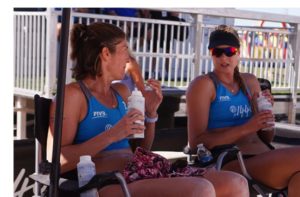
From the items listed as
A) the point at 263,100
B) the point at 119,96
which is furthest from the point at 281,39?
the point at 119,96

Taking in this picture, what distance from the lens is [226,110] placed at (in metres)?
2.96

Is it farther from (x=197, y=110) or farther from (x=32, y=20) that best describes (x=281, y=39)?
(x=197, y=110)

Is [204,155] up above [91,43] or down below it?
below

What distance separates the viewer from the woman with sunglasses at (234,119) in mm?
2715

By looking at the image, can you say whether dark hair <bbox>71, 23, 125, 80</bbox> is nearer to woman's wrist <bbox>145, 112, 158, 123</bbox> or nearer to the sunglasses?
woman's wrist <bbox>145, 112, 158, 123</bbox>

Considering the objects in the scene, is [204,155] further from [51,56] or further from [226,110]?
[51,56]

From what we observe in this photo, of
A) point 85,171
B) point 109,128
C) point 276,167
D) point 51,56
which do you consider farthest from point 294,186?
point 51,56

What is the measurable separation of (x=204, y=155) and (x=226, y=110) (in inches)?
13.8

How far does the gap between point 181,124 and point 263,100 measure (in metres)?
2.75

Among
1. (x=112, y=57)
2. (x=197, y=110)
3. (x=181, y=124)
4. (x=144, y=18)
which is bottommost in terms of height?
(x=181, y=124)

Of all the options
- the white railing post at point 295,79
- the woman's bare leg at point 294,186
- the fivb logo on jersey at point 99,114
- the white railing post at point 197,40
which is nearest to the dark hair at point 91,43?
the fivb logo on jersey at point 99,114

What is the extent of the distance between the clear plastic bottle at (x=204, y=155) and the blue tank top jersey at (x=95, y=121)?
48cm

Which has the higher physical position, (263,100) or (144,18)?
(144,18)

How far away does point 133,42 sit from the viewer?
5.53 m
